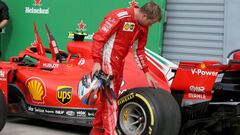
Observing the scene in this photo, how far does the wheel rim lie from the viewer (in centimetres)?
471

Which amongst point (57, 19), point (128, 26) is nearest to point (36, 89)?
point (128, 26)

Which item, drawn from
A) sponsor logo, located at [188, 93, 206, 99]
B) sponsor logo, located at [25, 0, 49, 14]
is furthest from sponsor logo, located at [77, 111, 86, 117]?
sponsor logo, located at [25, 0, 49, 14]

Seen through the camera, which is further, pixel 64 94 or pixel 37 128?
pixel 37 128

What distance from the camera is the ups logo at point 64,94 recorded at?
19.3 feet

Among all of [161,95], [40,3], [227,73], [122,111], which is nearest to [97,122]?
[122,111]

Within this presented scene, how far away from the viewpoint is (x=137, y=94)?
4.74 meters

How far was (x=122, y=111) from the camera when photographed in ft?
15.9

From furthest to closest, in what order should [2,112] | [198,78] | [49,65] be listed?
[49,65] → [2,112] → [198,78]

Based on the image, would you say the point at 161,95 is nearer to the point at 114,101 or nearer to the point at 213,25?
the point at 114,101

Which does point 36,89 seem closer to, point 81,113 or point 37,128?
point 37,128

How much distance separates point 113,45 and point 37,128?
236cm

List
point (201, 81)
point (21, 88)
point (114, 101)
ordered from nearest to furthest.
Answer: point (114, 101) < point (201, 81) < point (21, 88)

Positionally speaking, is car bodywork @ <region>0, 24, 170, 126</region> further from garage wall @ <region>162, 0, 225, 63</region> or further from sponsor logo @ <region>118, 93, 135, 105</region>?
garage wall @ <region>162, 0, 225, 63</region>

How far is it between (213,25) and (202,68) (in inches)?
149
